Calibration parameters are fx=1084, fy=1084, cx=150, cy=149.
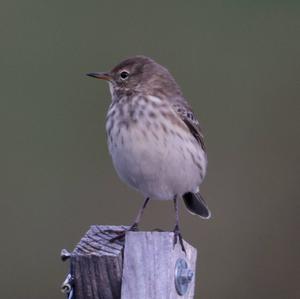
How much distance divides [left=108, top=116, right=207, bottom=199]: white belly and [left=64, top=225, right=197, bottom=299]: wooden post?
184 centimetres

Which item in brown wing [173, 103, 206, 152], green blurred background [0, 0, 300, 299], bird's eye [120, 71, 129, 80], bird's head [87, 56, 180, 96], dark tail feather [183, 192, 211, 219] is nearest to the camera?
brown wing [173, 103, 206, 152]

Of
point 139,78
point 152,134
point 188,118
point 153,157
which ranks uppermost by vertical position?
point 139,78

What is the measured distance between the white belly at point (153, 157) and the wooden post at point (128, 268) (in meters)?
1.84

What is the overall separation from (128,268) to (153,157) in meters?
2.00

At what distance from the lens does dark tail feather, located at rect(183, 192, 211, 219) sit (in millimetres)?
7523

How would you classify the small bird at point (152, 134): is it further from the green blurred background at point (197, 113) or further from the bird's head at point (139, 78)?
the green blurred background at point (197, 113)

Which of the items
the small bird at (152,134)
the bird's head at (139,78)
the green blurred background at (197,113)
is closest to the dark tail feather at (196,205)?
the small bird at (152,134)

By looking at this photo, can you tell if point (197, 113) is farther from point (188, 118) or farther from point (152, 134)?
point (152, 134)

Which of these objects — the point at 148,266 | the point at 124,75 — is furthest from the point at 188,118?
the point at 148,266

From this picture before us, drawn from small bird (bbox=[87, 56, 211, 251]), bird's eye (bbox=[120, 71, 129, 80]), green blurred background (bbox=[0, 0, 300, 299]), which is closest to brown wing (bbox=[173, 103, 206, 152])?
small bird (bbox=[87, 56, 211, 251])

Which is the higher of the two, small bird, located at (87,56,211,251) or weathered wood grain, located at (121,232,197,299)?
small bird, located at (87,56,211,251)

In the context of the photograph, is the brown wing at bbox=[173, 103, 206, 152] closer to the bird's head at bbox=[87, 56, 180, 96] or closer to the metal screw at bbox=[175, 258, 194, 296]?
the bird's head at bbox=[87, 56, 180, 96]

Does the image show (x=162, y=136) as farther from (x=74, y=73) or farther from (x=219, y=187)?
(x=74, y=73)

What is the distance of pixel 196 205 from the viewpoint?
7578 millimetres
